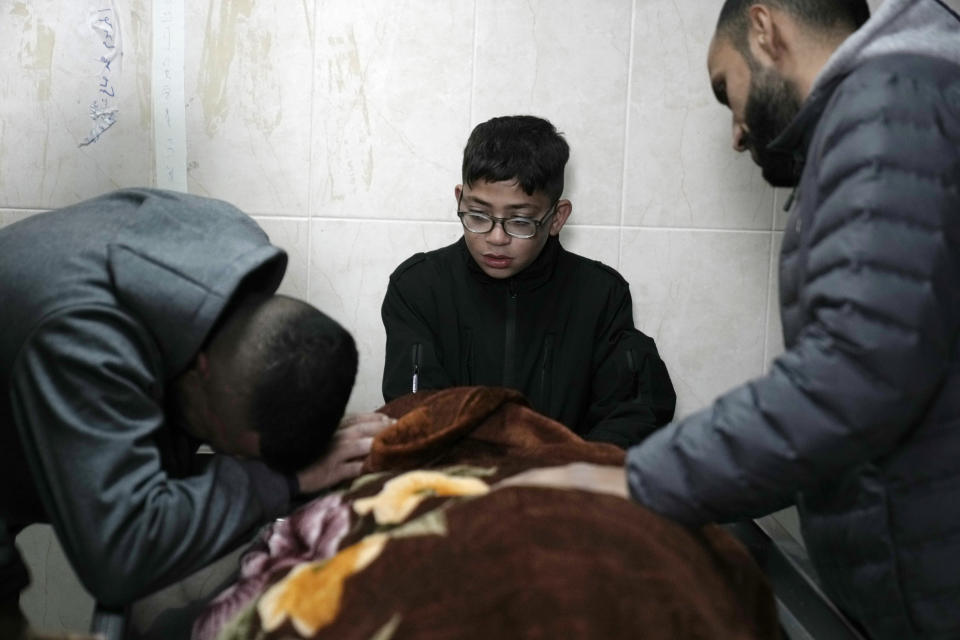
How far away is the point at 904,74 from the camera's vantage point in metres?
0.97

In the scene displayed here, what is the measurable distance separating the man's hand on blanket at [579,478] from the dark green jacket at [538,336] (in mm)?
758

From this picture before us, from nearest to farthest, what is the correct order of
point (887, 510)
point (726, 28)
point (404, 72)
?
point (887, 510) → point (726, 28) → point (404, 72)

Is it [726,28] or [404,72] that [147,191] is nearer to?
[726,28]

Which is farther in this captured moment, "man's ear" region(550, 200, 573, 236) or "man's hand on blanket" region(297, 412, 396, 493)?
Result: "man's ear" region(550, 200, 573, 236)

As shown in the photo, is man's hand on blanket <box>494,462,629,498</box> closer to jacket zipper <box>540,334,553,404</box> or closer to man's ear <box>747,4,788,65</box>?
man's ear <box>747,4,788,65</box>

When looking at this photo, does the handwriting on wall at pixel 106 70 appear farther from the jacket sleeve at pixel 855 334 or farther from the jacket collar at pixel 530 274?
the jacket sleeve at pixel 855 334

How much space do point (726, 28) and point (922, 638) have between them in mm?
775

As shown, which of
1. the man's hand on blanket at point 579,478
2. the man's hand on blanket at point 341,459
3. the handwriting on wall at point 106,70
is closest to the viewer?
the man's hand on blanket at point 579,478

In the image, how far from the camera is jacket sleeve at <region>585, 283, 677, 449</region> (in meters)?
1.78

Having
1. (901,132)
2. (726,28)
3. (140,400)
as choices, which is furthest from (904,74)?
(140,400)

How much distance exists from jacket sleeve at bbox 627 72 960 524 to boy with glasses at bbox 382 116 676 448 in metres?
0.82

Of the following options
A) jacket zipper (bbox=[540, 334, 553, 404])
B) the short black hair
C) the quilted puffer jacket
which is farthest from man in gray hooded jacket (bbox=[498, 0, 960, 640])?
jacket zipper (bbox=[540, 334, 553, 404])

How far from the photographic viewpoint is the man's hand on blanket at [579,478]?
1003 millimetres

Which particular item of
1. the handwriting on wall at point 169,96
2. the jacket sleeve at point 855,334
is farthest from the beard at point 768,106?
the handwriting on wall at point 169,96
